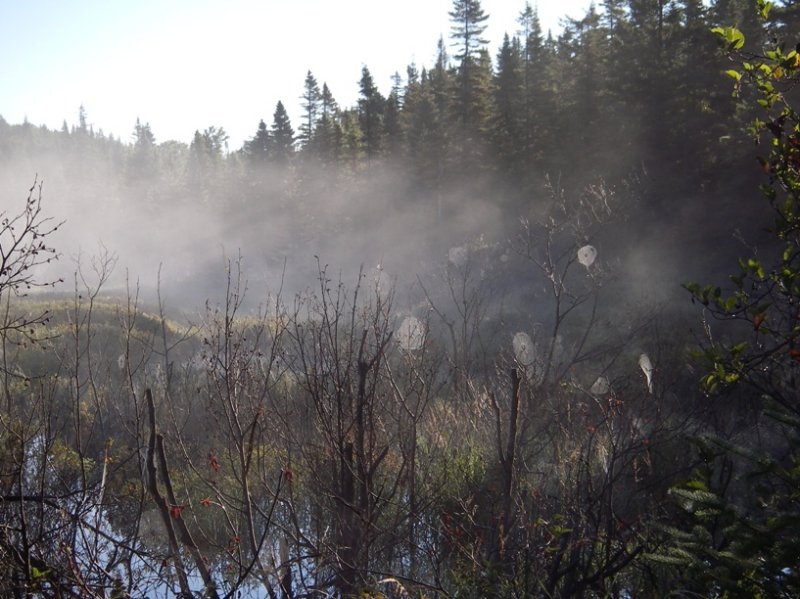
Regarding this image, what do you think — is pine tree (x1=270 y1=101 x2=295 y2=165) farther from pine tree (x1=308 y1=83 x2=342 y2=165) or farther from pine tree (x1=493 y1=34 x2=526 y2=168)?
pine tree (x1=493 y1=34 x2=526 y2=168)

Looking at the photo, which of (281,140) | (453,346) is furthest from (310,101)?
(453,346)

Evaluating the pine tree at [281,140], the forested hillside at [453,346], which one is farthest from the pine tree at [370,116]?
the pine tree at [281,140]

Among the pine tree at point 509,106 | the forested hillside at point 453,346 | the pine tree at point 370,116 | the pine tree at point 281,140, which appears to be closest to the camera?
the forested hillside at point 453,346

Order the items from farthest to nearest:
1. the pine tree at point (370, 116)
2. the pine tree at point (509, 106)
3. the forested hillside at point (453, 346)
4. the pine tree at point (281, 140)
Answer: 1. the pine tree at point (281, 140)
2. the pine tree at point (370, 116)
3. the pine tree at point (509, 106)
4. the forested hillside at point (453, 346)

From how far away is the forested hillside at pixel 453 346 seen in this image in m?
4.04

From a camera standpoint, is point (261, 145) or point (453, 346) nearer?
point (453, 346)

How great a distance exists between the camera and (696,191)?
2502 cm

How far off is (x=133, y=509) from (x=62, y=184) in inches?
2931

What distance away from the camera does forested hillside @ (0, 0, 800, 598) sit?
4.04 meters

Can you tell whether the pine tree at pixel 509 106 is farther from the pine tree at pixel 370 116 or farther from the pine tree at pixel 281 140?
the pine tree at pixel 281 140

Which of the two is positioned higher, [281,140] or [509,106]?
[281,140]

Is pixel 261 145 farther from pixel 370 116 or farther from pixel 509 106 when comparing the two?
pixel 509 106

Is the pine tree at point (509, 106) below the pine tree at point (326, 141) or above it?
below

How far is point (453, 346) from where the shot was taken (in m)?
14.3
